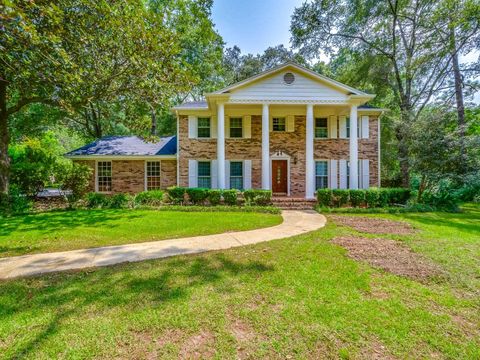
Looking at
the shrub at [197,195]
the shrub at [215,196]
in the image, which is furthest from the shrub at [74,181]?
the shrub at [215,196]

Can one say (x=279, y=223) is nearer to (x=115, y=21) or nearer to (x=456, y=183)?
(x=115, y=21)

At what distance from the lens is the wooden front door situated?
15008 millimetres

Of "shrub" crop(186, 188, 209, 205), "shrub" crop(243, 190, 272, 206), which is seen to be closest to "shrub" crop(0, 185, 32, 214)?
"shrub" crop(186, 188, 209, 205)

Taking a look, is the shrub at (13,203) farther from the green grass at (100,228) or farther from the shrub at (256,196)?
the shrub at (256,196)

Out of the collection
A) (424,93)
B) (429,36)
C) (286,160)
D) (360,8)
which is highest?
(360,8)

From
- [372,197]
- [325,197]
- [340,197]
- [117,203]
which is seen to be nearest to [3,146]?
[117,203]

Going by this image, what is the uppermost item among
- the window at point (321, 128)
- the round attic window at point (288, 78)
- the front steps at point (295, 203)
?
the round attic window at point (288, 78)

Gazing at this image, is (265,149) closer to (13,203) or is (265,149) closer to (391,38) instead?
(13,203)

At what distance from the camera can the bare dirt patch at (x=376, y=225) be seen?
7238 millimetres

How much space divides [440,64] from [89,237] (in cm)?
2409

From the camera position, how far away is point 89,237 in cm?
634

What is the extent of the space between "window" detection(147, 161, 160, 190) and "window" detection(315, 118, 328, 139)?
9910 mm

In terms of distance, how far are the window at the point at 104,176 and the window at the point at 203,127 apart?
5.78 m

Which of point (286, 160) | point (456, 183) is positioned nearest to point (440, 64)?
point (456, 183)
